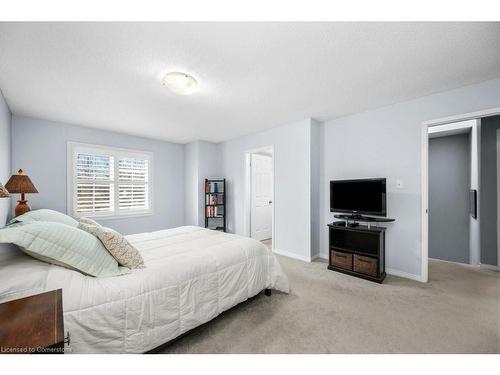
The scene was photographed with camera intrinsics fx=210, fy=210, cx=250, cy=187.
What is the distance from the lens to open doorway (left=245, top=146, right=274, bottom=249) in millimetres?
4691

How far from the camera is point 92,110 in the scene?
3.04m

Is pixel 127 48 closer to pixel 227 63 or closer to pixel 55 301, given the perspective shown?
pixel 227 63

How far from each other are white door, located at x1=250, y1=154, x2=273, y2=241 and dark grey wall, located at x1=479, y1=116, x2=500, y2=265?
3672 mm

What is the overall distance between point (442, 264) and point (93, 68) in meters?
5.20

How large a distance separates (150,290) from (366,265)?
102 inches

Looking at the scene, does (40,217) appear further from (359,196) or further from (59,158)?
(359,196)

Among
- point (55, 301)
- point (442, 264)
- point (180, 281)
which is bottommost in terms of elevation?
point (442, 264)

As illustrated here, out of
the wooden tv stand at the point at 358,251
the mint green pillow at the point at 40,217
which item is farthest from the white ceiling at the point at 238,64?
the wooden tv stand at the point at 358,251

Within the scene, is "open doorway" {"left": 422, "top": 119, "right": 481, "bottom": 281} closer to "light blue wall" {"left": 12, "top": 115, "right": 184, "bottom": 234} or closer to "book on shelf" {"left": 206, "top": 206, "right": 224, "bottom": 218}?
"book on shelf" {"left": 206, "top": 206, "right": 224, "bottom": 218}

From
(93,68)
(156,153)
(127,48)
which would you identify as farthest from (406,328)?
(156,153)

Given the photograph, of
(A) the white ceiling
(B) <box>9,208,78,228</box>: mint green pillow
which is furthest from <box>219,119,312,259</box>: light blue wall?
Answer: (B) <box>9,208,78,228</box>: mint green pillow

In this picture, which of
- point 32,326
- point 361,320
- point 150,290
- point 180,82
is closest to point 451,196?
point 361,320

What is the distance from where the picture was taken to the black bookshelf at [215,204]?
4898 mm
